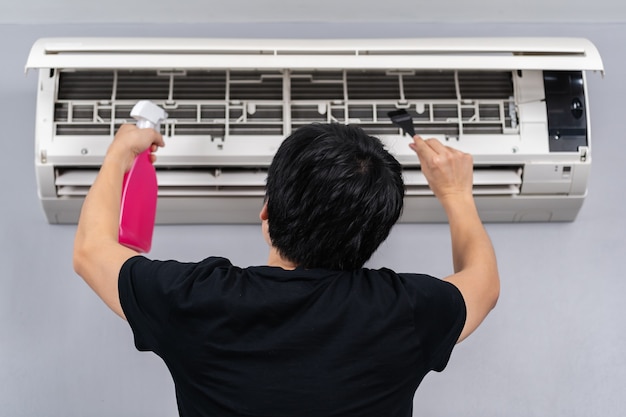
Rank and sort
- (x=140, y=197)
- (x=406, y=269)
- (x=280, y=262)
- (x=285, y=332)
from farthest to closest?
1. (x=406, y=269)
2. (x=140, y=197)
3. (x=280, y=262)
4. (x=285, y=332)

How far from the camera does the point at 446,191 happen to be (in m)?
1.26

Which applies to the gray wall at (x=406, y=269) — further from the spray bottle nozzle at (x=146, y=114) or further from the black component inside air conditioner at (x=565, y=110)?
the spray bottle nozzle at (x=146, y=114)

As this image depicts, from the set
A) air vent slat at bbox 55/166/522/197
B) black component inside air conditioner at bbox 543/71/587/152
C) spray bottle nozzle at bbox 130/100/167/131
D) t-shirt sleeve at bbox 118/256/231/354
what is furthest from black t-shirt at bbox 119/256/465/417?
black component inside air conditioner at bbox 543/71/587/152

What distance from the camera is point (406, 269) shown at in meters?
1.76

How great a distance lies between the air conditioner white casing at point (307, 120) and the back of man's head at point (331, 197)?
2.00ft

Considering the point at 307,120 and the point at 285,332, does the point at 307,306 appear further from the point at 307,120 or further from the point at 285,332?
the point at 307,120

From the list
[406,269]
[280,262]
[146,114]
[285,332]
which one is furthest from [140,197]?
[406,269]

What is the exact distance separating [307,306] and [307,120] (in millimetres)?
780

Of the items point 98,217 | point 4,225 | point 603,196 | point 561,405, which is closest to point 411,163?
point 603,196

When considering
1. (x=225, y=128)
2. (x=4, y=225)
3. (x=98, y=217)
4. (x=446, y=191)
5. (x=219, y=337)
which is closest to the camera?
(x=219, y=337)

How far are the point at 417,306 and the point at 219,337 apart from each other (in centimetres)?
26

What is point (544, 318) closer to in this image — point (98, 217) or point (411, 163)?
point (411, 163)

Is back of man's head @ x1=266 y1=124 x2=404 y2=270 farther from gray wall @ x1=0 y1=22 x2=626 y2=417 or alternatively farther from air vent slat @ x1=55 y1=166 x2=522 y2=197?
gray wall @ x1=0 y1=22 x2=626 y2=417

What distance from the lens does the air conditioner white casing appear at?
163cm
